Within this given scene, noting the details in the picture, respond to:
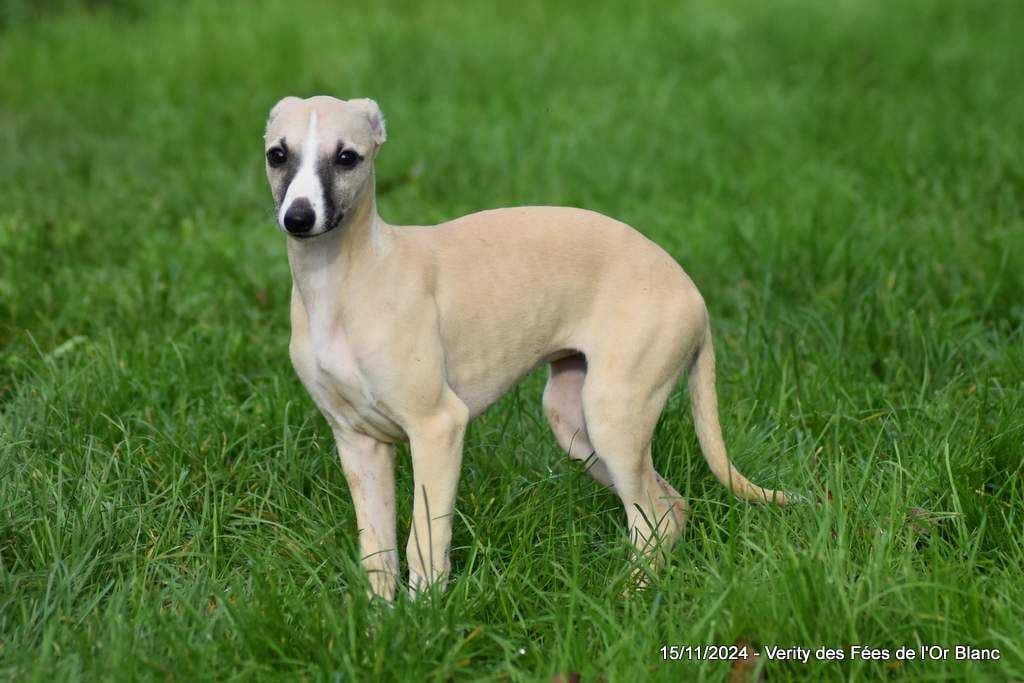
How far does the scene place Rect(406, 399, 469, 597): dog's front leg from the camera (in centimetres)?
312

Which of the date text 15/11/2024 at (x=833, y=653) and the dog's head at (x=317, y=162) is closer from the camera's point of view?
the date text 15/11/2024 at (x=833, y=653)

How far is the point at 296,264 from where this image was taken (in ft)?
10.5

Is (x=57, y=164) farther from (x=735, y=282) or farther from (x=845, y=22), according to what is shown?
(x=845, y=22)

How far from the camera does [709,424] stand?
3529 millimetres

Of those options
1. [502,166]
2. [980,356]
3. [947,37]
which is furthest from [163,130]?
[947,37]

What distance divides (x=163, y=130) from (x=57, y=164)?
2.81 ft

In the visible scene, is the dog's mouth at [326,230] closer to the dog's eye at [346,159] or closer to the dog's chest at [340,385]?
the dog's eye at [346,159]

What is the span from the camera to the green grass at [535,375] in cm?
288

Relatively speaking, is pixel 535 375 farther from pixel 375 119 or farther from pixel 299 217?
pixel 299 217

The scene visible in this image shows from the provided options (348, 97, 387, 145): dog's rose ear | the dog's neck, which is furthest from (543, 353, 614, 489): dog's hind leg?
(348, 97, 387, 145): dog's rose ear

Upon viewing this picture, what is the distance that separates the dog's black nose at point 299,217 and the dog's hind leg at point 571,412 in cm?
105

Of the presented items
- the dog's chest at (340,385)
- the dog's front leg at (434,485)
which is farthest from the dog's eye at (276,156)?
the dog's front leg at (434,485)

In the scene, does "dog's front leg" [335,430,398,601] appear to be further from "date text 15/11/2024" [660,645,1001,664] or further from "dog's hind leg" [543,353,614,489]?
"date text 15/11/2024" [660,645,1001,664]

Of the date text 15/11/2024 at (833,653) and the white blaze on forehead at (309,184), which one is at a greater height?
the white blaze on forehead at (309,184)
